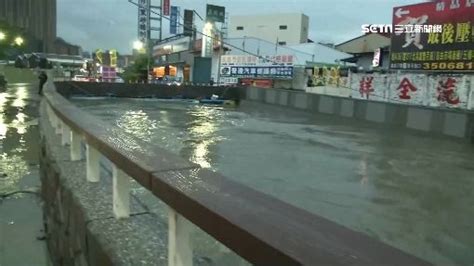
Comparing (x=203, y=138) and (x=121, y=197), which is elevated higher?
(x=121, y=197)

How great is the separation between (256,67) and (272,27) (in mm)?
37028

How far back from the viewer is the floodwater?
6039 mm

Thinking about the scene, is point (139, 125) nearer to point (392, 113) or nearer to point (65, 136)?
point (392, 113)

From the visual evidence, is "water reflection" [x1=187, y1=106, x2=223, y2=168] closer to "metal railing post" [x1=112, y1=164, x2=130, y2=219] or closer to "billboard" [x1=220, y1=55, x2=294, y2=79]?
"metal railing post" [x1=112, y1=164, x2=130, y2=219]

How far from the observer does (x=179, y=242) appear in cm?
254

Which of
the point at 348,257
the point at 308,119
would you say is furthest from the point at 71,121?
the point at 308,119

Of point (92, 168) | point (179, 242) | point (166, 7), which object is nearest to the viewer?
point (179, 242)

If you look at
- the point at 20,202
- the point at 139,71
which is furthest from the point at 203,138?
the point at 139,71

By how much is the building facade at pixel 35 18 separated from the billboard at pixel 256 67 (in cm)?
5521

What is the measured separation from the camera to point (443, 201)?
7.48 m

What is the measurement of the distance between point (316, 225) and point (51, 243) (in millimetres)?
4660

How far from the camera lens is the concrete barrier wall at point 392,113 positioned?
15172 millimetres

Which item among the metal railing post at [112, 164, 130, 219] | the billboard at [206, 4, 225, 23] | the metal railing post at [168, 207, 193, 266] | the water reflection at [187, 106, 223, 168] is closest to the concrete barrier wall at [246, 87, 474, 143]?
the water reflection at [187, 106, 223, 168]

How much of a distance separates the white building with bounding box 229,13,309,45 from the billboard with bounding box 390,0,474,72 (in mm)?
51937
